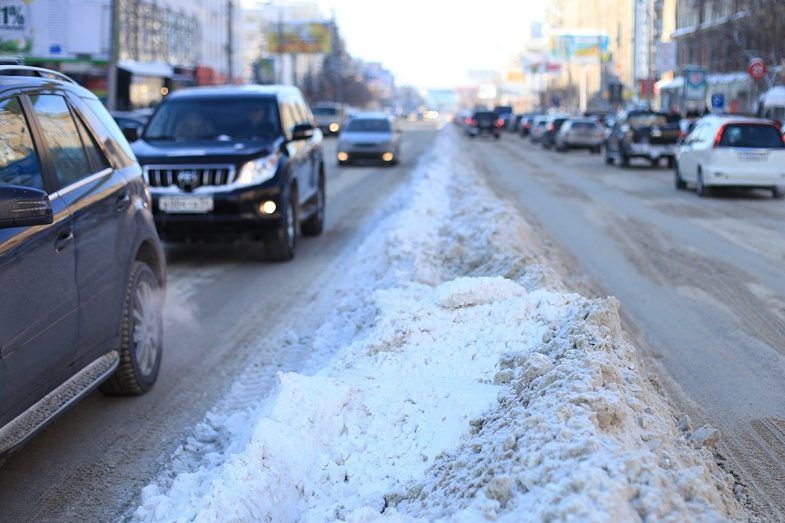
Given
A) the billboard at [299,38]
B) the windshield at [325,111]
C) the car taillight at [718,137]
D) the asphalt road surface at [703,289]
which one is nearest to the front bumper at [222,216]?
A: the asphalt road surface at [703,289]

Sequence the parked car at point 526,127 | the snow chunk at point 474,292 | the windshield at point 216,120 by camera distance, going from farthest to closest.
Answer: the parked car at point 526,127, the windshield at point 216,120, the snow chunk at point 474,292

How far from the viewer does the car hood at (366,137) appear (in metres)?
30.9

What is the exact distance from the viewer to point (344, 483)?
425 cm

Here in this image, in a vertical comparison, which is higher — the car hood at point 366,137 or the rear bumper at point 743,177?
the car hood at point 366,137

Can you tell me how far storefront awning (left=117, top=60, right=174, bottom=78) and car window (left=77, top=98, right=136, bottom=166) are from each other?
124 feet

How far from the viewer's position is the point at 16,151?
4.69 m

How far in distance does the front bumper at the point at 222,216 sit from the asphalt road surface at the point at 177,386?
43 cm

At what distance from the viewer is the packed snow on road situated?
3.33 m

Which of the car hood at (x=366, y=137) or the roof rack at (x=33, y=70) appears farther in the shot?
the car hood at (x=366, y=137)

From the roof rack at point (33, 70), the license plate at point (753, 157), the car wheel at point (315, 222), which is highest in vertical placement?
the roof rack at point (33, 70)

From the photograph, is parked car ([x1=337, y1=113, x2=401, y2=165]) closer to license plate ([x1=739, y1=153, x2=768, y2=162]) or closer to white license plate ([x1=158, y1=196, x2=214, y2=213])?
license plate ([x1=739, y1=153, x2=768, y2=162])

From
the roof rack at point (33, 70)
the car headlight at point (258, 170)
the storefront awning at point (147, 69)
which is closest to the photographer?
the roof rack at point (33, 70)

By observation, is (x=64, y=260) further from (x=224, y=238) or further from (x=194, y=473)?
(x=224, y=238)

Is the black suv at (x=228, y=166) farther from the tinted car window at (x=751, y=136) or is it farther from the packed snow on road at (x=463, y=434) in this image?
the tinted car window at (x=751, y=136)
